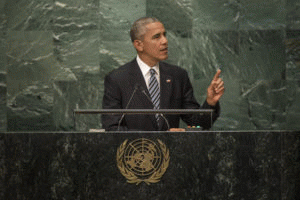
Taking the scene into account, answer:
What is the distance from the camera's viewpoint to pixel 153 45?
4.70m

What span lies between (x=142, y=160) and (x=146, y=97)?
50.9 inches

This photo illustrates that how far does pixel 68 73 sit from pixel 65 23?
0.58 meters

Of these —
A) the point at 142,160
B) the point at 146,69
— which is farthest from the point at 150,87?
the point at 142,160

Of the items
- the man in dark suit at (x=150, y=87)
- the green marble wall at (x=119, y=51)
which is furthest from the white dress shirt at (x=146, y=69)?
the green marble wall at (x=119, y=51)

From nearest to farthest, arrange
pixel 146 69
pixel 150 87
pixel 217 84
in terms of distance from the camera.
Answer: pixel 217 84
pixel 150 87
pixel 146 69

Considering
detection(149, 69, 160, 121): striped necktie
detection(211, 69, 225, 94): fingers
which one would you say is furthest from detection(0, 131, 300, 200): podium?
detection(149, 69, 160, 121): striped necktie

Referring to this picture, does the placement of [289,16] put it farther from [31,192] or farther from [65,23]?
[31,192]

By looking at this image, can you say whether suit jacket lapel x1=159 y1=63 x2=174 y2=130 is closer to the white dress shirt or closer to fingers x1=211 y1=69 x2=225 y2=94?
the white dress shirt

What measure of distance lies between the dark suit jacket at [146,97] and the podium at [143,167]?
1.01 m

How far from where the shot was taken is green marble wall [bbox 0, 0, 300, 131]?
6160mm

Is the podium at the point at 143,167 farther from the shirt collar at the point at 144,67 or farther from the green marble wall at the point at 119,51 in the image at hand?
the green marble wall at the point at 119,51

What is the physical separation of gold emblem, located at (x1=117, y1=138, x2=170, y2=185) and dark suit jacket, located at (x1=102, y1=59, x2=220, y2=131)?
1017 mm

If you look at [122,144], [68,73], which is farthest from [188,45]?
[122,144]

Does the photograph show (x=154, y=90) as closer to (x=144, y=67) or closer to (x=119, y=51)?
(x=144, y=67)
